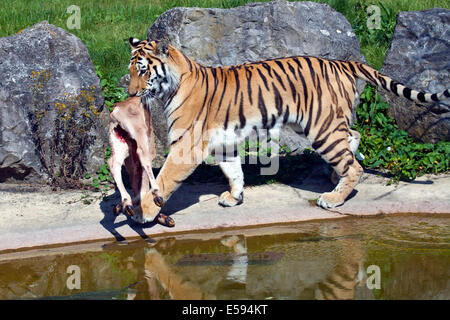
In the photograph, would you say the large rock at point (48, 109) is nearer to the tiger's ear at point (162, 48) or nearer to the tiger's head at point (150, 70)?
the tiger's head at point (150, 70)

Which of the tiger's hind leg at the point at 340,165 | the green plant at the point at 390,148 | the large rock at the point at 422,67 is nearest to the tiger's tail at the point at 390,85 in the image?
the tiger's hind leg at the point at 340,165

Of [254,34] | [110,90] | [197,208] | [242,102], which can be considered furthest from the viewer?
[110,90]

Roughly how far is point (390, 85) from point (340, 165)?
0.93 metres

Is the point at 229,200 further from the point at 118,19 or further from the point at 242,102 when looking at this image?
the point at 118,19

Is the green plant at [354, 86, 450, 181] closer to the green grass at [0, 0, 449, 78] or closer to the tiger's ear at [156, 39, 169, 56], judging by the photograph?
the green grass at [0, 0, 449, 78]

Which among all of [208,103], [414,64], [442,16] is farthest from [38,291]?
[442,16]

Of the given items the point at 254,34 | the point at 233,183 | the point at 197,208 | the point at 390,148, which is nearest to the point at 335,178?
the point at 390,148

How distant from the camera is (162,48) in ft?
19.6

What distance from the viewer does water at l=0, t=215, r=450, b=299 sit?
471cm

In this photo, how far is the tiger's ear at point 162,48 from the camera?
19.5 ft

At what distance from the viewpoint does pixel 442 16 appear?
7.88 metres

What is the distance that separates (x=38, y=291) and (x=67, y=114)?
9.23 feet

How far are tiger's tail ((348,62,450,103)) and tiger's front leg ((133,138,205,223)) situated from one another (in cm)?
186

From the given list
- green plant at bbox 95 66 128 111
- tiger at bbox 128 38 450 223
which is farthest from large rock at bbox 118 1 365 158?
tiger at bbox 128 38 450 223
